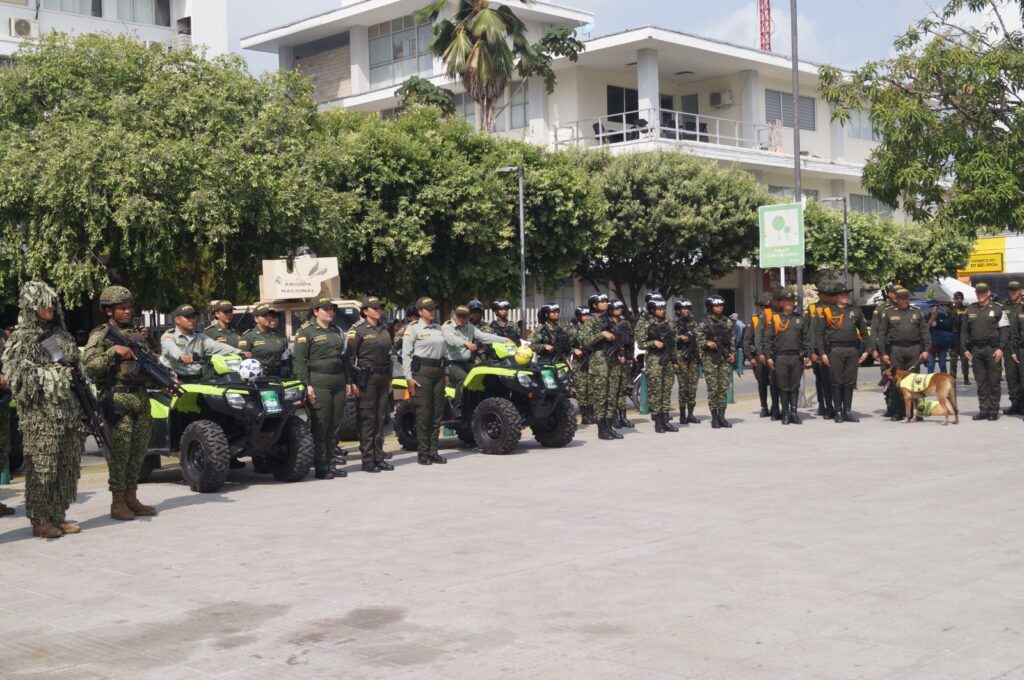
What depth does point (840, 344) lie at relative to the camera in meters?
18.2

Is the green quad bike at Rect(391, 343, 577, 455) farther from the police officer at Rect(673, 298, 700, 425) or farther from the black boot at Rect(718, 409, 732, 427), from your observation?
the black boot at Rect(718, 409, 732, 427)

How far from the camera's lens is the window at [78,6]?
41094 mm

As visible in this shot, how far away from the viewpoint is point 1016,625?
634 centimetres

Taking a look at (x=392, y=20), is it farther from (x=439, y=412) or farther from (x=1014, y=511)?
(x=1014, y=511)

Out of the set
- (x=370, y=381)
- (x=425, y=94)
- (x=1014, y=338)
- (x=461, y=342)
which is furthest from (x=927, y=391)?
(x=425, y=94)

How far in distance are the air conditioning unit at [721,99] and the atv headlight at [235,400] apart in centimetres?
3734

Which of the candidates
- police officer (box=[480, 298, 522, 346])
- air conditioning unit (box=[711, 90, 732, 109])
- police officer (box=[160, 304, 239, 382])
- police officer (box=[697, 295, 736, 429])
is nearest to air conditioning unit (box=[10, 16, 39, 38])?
air conditioning unit (box=[711, 90, 732, 109])

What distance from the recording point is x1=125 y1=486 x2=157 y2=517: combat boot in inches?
417

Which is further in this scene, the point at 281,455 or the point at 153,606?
the point at 281,455

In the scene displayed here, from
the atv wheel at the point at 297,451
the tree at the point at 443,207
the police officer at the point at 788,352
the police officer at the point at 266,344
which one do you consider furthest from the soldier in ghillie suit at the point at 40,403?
the tree at the point at 443,207

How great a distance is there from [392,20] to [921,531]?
43619mm

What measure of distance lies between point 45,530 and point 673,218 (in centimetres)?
2714

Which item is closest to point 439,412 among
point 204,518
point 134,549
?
point 204,518

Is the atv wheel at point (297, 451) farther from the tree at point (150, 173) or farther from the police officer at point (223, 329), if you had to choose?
the tree at point (150, 173)
